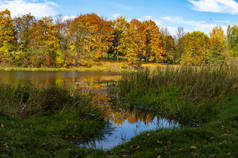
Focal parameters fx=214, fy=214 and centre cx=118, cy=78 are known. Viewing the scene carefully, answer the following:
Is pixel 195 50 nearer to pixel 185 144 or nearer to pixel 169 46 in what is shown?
pixel 169 46

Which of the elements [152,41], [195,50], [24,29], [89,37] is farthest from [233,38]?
[24,29]

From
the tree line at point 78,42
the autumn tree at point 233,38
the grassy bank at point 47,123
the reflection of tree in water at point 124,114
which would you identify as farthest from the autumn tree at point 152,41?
the grassy bank at point 47,123

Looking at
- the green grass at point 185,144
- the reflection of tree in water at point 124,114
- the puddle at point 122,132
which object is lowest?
the puddle at point 122,132

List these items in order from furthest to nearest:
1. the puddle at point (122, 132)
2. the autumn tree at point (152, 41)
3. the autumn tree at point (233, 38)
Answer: the autumn tree at point (233, 38)
the autumn tree at point (152, 41)
the puddle at point (122, 132)

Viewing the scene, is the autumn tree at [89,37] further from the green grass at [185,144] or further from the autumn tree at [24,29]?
the green grass at [185,144]

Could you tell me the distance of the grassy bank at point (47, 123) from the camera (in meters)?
4.97

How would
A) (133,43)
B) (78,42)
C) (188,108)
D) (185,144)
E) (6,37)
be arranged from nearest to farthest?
(185,144)
(188,108)
(6,37)
(78,42)
(133,43)

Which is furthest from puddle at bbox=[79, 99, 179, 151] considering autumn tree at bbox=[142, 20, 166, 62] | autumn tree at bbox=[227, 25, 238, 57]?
autumn tree at bbox=[227, 25, 238, 57]

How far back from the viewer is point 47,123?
7.26 metres

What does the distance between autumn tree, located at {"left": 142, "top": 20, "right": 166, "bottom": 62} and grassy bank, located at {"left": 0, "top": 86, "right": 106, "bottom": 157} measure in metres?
43.9

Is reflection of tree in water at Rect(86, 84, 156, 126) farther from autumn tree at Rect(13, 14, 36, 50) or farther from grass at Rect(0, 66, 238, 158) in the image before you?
autumn tree at Rect(13, 14, 36, 50)

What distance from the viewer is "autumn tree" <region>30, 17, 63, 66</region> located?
39.3 meters

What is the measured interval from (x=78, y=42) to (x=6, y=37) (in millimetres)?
12692

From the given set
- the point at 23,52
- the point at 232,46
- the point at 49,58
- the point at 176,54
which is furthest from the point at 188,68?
the point at 232,46
